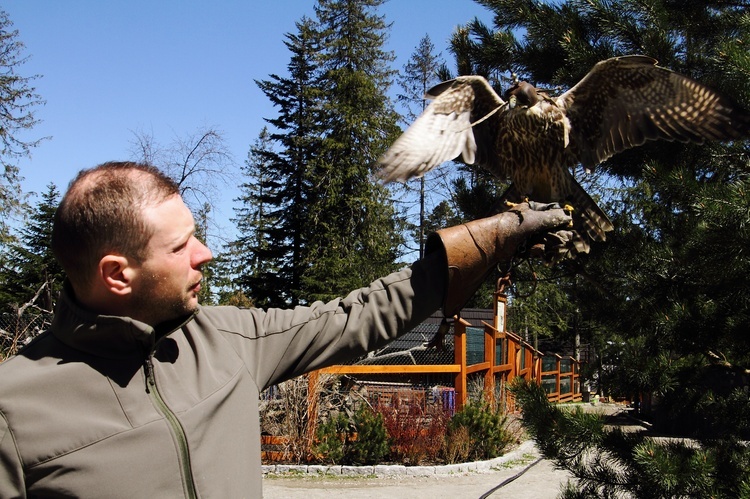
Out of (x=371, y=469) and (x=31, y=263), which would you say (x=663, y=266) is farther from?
(x=31, y=263)

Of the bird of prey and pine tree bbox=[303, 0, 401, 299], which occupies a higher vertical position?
pine tree bbox=[303, 0, 401, 299]

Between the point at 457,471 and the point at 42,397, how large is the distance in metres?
7.29

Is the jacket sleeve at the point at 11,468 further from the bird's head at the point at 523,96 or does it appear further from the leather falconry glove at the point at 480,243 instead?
the bird's head at the point at 523,96

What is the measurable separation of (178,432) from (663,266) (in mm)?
2927

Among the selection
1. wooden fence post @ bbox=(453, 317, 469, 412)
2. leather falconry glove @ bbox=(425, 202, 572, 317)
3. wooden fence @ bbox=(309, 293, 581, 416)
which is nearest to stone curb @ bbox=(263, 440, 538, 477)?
wooden fence @ bbox=(309, 293, 581, 416)

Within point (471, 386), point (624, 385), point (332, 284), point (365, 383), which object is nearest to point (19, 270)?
point (332, 284)

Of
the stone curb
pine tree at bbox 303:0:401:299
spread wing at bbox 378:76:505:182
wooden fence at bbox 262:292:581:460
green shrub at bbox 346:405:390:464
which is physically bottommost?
the stone curb

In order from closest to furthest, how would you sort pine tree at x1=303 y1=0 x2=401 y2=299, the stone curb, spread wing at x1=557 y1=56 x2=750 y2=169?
spread wing at x1=557 y1=56 x2=750 y2=169 < the stone curb < pine tree at x1=303 y1=0 x2=401 y2=299

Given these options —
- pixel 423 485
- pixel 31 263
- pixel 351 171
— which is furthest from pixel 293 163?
pixel 423 485

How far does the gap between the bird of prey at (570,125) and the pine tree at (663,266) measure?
6.9 inches

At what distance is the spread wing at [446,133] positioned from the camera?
8.79 ft

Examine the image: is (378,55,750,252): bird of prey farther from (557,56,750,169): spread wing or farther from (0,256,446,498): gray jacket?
(0,256,446,498): gray jacket

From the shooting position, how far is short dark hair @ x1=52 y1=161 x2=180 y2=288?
1361mm

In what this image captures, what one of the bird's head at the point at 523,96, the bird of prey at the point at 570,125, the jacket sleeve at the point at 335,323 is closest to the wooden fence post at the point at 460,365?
the bird of prey at the point at 570,125
